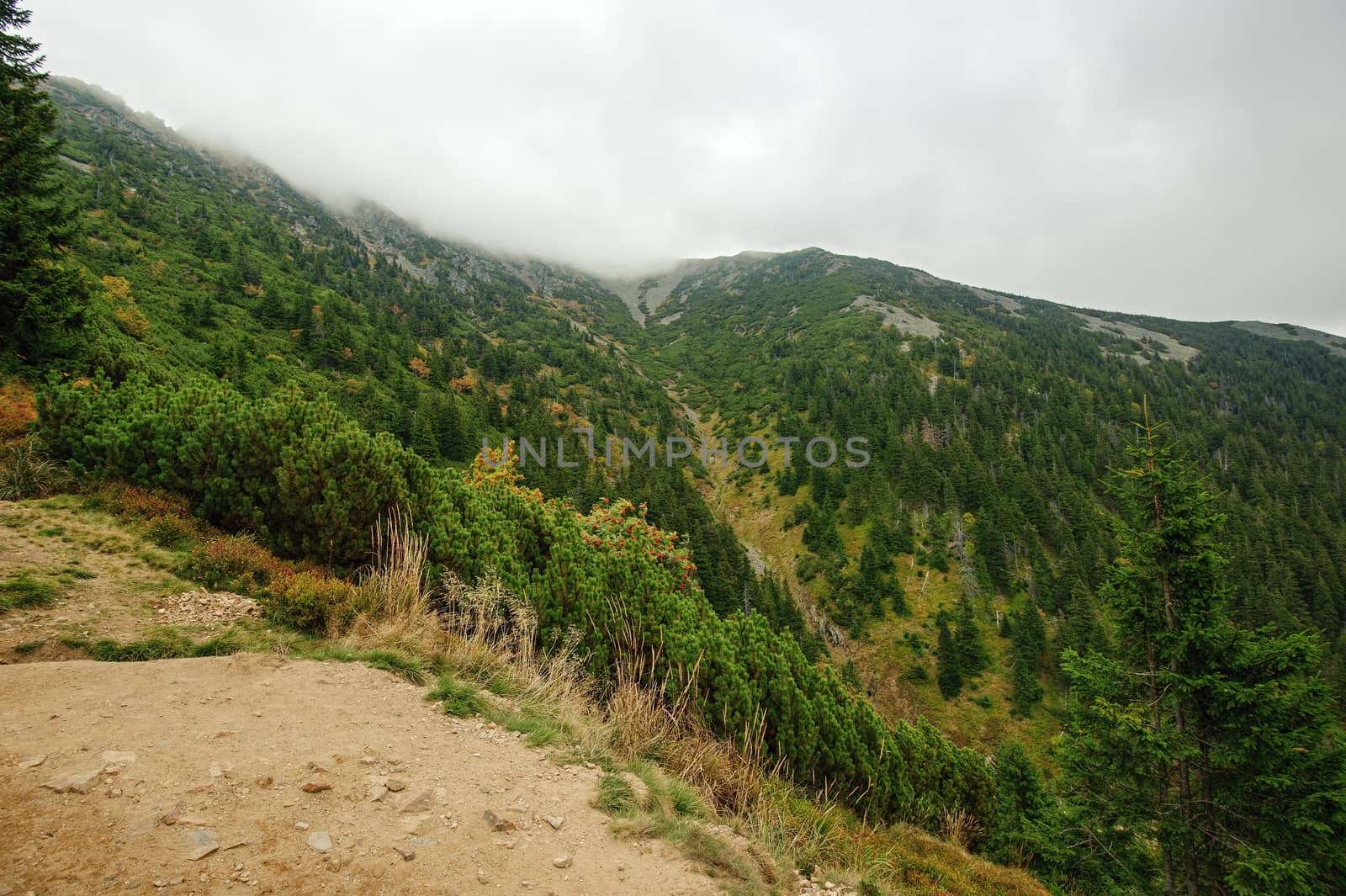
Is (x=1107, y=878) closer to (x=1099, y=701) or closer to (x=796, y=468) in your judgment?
(x=1099, y=701)

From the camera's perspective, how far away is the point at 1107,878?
1168 centimetres

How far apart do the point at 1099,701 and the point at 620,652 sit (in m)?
10.6

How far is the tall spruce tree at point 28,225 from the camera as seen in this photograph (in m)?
11.9

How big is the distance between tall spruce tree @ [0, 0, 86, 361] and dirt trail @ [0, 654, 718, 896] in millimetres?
12863

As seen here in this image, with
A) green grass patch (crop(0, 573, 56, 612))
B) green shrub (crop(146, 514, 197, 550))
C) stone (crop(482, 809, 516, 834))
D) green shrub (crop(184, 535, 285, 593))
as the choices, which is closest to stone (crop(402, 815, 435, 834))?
stone (crop(482, 809, 516, 834))

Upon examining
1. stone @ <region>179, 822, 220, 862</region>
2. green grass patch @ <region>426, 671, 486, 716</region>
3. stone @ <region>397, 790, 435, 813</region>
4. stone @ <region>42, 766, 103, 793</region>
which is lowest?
green grass patch @ <region>426, 671, 486, 716</region>

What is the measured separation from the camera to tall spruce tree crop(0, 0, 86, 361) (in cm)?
1187

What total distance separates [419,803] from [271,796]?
94 cm

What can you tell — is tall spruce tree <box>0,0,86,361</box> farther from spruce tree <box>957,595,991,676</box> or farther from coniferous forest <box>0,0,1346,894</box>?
spruce tree <box>957,595,991,676</box>

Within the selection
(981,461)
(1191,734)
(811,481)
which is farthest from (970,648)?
(1191,734)

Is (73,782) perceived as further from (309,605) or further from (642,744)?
(642,744)

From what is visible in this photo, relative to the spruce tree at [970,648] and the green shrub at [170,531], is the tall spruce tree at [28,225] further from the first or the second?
the spruce tree at [970,648]

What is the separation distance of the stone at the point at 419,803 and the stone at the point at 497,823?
0.41 meters

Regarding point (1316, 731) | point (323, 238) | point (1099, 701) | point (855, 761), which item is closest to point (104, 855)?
point (855, 761)
